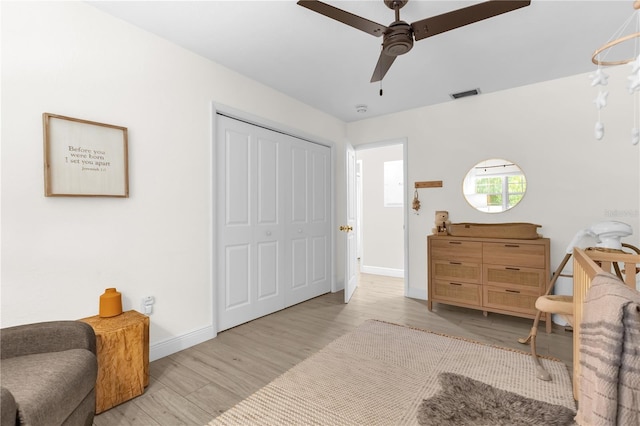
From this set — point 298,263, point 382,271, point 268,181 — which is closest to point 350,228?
point 298,263

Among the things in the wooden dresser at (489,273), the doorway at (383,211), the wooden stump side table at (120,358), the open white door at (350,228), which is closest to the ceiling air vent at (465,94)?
the open white door at (350,228)

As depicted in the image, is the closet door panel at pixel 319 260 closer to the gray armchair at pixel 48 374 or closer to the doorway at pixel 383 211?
the doorway at pixel 383 211

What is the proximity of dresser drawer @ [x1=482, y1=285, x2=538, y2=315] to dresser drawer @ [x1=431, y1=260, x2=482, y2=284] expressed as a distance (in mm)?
154

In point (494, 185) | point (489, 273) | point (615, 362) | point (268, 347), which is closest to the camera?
point (615, 362)

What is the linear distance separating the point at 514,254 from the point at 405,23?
248cm

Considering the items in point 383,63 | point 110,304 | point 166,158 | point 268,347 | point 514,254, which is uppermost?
point 383,63

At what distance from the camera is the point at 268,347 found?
2574 millimetres

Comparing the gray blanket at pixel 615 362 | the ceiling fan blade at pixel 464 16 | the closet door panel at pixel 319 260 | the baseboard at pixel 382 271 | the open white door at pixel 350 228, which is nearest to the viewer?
the gray blanket at pixel 615 362

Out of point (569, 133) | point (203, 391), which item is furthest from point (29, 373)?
point (569, 133)

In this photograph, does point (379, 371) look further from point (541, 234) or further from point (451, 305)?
point (541, 234)

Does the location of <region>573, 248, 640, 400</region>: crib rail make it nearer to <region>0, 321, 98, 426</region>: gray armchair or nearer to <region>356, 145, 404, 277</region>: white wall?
<region>0, 321, 98, 426</region>: gray armchair

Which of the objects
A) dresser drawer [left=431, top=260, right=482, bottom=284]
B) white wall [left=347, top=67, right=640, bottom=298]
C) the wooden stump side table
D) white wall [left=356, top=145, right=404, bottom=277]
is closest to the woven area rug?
the wooden stump side table

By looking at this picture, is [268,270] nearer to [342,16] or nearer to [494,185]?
[342,16]

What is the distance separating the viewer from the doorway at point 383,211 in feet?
17.9
